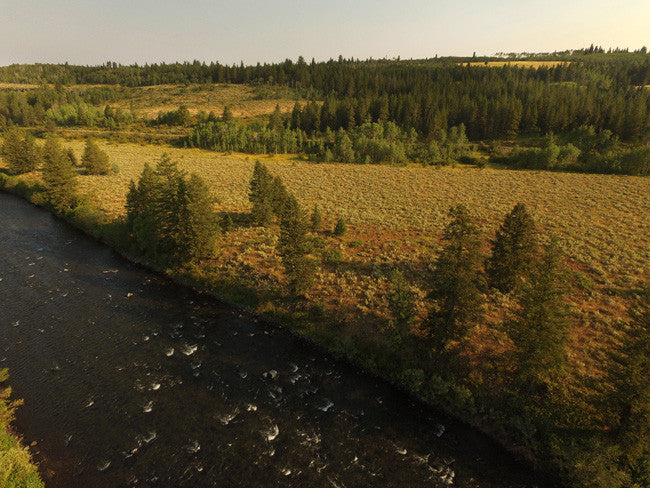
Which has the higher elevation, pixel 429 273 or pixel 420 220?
pixel 420 220

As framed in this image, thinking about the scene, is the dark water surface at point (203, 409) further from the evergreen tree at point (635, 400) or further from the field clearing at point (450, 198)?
the field clearing at point (450, 198)

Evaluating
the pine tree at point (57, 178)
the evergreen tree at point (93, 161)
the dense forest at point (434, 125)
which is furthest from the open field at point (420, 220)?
the dense forest at point (434, 125)

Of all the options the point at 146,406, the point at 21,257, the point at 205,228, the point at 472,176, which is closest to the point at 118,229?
the point at 21,257

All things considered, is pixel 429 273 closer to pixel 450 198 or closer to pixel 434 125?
pixel 450 198

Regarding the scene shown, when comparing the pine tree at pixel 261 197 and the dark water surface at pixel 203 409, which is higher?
the pine tree at pixel 261 197

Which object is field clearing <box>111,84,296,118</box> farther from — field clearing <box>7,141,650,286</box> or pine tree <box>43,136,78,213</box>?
pine tree <box>43,136,78,213</box>

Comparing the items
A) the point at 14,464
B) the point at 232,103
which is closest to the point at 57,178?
the point at 14,464
